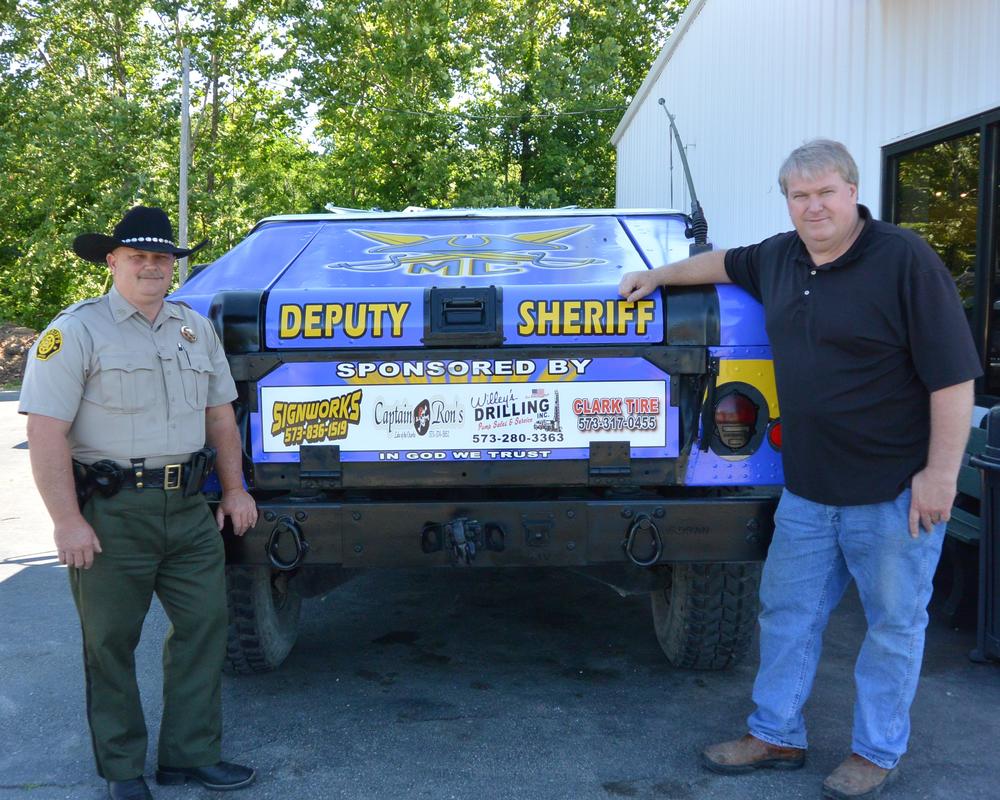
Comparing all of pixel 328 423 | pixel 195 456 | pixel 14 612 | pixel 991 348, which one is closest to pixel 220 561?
pixel 195 456

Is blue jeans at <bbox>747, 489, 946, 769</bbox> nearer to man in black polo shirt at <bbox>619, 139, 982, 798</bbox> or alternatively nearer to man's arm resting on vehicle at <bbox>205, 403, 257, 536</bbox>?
man in black polo shirt at <bbox>619, 139, 982, 798</bbox>

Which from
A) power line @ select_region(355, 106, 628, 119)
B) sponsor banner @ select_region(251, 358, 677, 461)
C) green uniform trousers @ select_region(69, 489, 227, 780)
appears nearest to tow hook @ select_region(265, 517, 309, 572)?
green uniform trousers @ select_region(69, 489, 227, 780)

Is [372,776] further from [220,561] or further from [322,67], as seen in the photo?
[322,67]

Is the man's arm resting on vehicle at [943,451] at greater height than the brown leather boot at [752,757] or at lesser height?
greater

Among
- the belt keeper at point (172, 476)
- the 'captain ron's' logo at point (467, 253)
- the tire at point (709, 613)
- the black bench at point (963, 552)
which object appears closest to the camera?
the belt keeper at point (172, 476)

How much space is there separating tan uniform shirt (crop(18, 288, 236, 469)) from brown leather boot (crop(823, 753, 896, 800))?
2.18 metres

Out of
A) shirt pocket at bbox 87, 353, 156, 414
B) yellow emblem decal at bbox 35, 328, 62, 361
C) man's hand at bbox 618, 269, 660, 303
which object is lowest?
shirt pocket at bbox 87, 353, 156, 414

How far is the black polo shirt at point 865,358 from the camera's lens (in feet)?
8.67

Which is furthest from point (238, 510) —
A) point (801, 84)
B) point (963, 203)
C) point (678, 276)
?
point (801, 84)

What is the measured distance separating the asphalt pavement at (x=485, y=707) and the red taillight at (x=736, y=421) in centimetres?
106

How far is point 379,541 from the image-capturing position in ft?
10.1

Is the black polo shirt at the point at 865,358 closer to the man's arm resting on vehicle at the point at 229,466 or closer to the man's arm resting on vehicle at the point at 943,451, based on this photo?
the man's arm resting on vehicle at the point at 943,451

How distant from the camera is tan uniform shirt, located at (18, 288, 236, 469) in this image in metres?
2.72

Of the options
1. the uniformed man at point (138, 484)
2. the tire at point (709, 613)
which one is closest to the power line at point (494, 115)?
the tire at point (709, 613)
